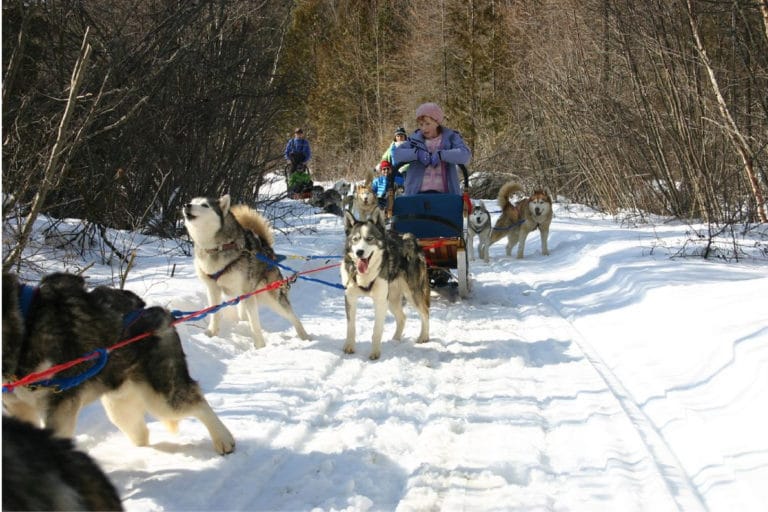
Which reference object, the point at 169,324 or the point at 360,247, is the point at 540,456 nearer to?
the point at 169,324

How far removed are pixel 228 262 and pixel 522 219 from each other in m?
6.16

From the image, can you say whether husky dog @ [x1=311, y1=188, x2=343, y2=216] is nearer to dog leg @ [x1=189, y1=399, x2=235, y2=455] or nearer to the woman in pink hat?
the woman in pink hat

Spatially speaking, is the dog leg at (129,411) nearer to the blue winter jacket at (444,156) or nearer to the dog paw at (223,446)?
the dog paw at (223,446)

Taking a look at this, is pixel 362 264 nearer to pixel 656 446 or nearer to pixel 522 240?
pixel 656 446

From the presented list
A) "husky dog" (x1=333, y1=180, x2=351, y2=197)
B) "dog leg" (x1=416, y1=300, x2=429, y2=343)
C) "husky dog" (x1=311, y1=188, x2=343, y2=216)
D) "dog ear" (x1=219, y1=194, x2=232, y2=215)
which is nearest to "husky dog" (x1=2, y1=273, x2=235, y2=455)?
"dog ear" (x1=219, y1=194, x2=232, y2=215)

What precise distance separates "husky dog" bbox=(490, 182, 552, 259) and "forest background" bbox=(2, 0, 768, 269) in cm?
213

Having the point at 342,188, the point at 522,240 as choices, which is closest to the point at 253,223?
the point at 522,240

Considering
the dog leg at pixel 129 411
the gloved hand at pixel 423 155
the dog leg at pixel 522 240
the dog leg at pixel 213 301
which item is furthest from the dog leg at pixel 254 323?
the dog leg at pixel 522 240

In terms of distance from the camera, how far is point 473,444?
9.71ft

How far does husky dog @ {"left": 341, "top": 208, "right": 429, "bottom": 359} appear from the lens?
15.1 feet

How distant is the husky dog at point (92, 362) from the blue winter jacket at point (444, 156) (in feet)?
13.9

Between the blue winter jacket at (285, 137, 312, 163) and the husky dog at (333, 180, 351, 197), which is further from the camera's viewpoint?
the blue winter jacket at (285, 137, 312, 163)

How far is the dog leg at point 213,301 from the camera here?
16.1ft

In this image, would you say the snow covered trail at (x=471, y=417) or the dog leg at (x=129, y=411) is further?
the dog leg at (x=129, y=411)
